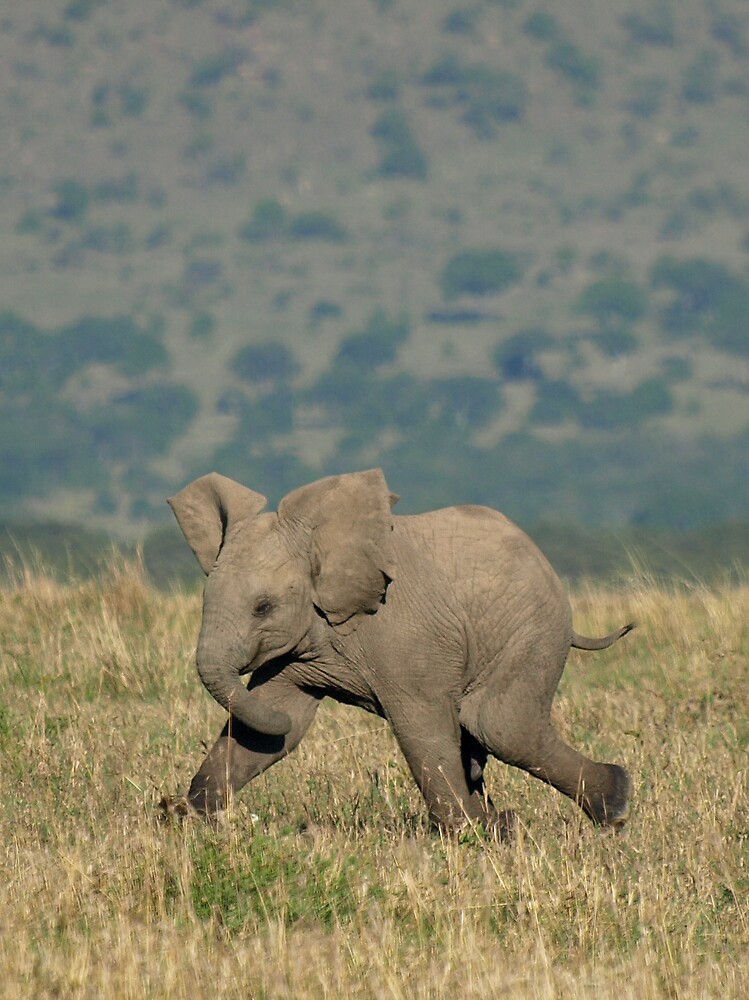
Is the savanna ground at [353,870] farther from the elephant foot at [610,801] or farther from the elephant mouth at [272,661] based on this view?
the elephant mouth at [272,661]

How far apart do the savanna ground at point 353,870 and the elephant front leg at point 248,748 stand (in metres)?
0.33

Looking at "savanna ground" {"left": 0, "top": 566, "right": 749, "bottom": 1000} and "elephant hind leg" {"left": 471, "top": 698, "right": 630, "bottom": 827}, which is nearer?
"savanna ground" {"left": 0, "top": 566, "right": 749, "bottom": 1000}

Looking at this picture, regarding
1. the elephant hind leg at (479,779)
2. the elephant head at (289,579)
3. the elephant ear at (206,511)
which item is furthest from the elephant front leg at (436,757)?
the elephant ear at (206,511)

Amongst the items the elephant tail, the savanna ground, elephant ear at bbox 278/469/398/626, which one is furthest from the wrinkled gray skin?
the savanna ground

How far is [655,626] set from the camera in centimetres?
1423

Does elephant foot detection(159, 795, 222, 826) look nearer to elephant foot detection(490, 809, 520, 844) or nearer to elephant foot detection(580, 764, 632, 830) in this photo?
elephant foot detection(490, 809, 520, 844)

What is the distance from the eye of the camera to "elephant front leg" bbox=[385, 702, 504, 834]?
7320 millimetres

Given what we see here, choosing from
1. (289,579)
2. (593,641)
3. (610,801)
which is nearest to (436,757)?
(610,801)

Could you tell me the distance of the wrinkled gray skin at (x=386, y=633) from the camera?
7.19 metres

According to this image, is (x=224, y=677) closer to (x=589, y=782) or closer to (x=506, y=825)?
(x=506, y=825)

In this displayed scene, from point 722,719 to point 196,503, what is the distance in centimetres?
465

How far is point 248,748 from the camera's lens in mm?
7699

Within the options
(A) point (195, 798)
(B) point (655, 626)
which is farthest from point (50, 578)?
(A) point (195, 798)

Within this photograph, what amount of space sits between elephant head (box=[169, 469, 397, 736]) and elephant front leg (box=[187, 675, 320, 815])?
33 cm
